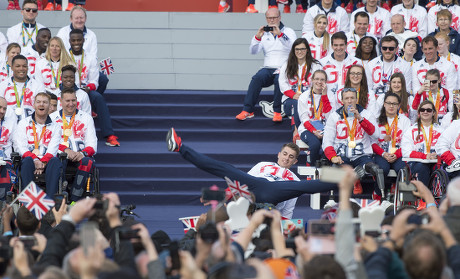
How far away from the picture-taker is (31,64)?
11906 mm

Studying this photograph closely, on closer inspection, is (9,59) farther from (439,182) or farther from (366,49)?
(439,182)

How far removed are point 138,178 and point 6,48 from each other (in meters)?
2.70

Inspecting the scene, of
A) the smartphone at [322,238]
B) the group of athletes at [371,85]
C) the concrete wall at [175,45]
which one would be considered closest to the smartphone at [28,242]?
the smartphone at [322,238]

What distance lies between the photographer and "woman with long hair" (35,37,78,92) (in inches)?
450

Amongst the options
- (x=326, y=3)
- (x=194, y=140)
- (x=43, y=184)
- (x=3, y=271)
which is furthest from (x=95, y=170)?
(x=3, y=271)

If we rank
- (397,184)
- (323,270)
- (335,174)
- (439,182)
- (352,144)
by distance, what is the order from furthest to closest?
(352,144), (439,182), (397,184), (335,174), (323,270)

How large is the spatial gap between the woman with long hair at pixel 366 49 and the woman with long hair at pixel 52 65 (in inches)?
150

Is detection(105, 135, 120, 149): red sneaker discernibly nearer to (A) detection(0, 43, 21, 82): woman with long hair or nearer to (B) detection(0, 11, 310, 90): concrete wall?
(A) detection(0, 43, 21, 82): woman with long hair

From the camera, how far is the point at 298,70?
11.8 metres

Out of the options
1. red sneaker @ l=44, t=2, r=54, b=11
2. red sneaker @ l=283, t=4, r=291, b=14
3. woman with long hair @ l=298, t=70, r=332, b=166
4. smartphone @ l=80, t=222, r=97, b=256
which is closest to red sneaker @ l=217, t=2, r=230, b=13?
red sneaker @ l=283, t=4, r=291, b=14

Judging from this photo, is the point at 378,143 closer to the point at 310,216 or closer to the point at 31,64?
the point at 310,216

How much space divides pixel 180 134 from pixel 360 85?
2602mm

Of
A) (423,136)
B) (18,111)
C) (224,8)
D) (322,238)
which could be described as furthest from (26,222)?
(224,8)

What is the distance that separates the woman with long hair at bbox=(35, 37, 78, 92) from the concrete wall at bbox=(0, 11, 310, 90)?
7.05 ft
